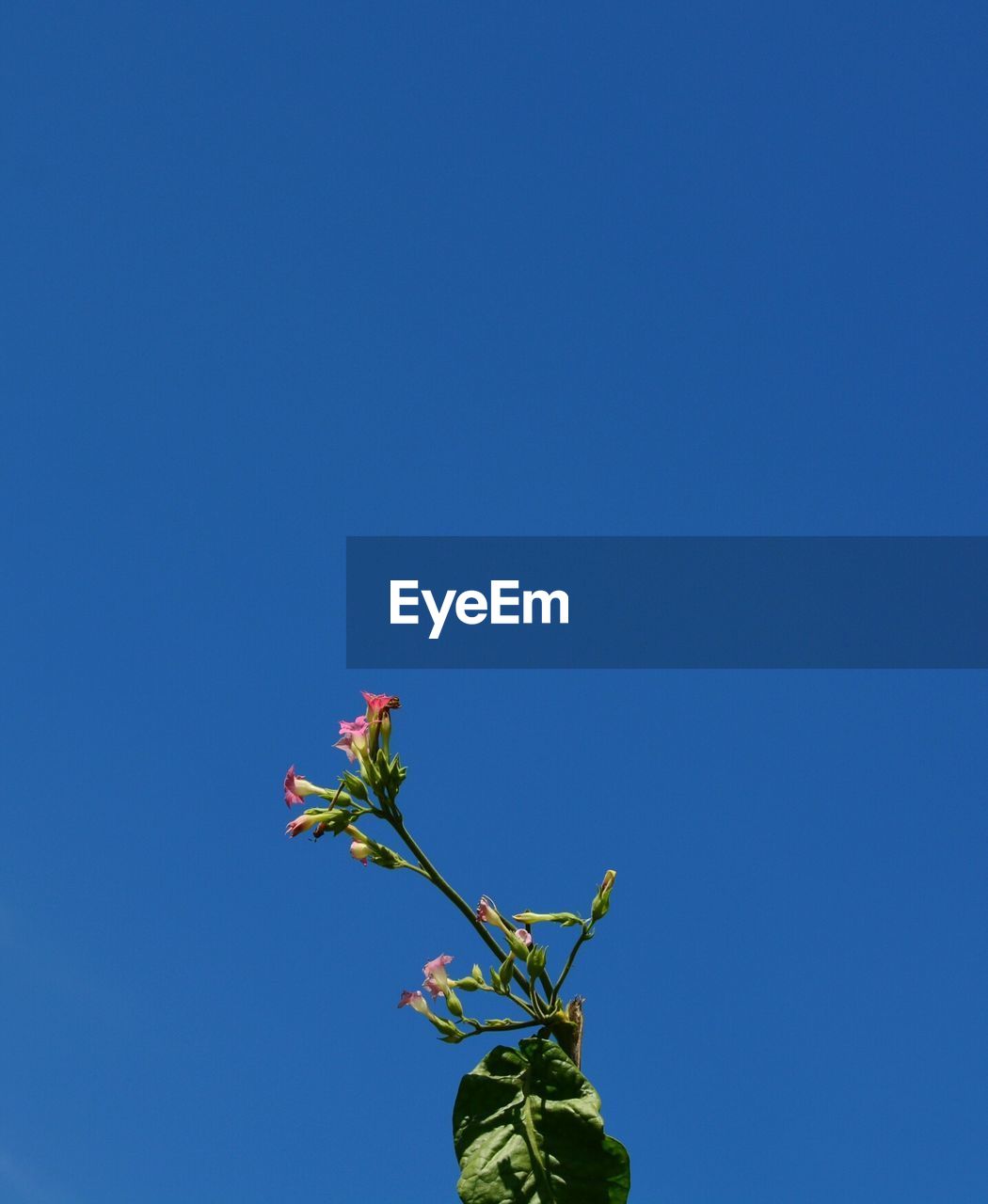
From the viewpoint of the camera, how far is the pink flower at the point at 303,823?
312cm

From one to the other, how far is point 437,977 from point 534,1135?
42cm

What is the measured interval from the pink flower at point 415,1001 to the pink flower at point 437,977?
0.09 ft

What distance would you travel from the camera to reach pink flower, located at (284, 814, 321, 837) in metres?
3.12

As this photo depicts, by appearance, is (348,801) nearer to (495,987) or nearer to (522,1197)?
(495,987)

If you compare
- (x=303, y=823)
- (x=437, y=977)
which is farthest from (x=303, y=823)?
(x=437, y=977)

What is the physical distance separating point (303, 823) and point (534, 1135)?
908mm

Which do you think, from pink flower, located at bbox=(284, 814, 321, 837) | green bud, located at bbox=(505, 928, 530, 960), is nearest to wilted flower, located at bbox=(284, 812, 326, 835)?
pink flower, located at bbox=(284, 814, 321, 837)

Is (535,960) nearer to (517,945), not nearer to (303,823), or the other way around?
(517,945)

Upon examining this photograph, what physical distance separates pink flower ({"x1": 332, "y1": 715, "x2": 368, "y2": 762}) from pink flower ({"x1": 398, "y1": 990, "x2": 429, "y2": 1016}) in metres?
0.60

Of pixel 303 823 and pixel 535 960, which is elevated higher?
pixel 303 823

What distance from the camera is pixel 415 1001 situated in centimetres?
311

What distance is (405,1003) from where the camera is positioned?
313cm

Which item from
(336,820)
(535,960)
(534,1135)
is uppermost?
(336,820)

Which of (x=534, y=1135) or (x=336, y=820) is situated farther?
(x=336, y=820)
